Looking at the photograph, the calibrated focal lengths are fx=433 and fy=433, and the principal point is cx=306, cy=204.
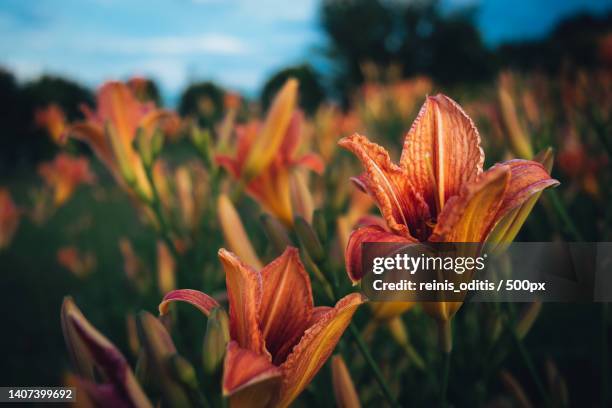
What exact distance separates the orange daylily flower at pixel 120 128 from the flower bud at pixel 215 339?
448 mm

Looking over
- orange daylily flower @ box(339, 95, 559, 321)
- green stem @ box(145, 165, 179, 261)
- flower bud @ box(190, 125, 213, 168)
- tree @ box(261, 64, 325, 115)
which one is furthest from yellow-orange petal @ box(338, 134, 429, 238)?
Result: tree @ box(261, 64, 325, 115)

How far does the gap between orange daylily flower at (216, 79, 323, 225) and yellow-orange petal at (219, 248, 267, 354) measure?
364 millimetres

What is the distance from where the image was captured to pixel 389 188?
347 millimetres

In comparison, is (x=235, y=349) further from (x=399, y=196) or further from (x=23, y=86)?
(x=23, y=86)

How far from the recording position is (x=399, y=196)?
1.19 feet

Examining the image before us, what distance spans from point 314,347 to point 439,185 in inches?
6.6

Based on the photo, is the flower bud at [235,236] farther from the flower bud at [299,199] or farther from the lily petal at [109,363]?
the lily petal at [109,363]

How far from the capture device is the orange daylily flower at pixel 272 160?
688 millimetres

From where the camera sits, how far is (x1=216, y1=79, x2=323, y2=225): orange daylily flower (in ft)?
2.26

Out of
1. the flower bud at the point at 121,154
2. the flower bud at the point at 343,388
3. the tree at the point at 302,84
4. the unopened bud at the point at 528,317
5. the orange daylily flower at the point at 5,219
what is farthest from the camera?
the tree at the point at 302,84

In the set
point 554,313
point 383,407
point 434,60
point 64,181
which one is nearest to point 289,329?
point 383,407

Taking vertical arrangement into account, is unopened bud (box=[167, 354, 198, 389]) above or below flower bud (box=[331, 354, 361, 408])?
above

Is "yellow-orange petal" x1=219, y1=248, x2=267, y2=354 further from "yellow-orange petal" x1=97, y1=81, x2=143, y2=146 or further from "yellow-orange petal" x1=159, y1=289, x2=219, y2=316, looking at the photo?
"yellow-orange petal" x1=97, y1=81, x2=143, y2=146

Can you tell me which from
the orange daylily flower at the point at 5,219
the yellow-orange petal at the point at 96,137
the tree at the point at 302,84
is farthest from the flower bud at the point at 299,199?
the tree at the point at 302,84
